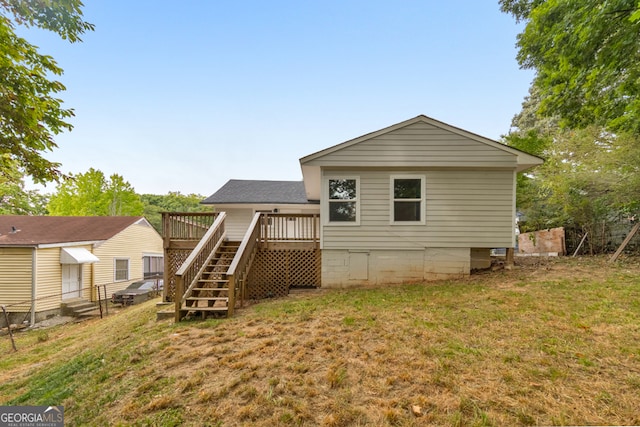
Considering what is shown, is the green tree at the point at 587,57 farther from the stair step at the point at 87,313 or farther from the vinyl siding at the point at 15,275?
the vinyl siding at the point at 15,275

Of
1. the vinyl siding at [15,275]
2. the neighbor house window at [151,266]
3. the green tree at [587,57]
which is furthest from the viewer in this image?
the neighbor house window at [151,266]

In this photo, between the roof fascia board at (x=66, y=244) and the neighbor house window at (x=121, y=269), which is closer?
the roof fascia board at (x=66, y=244)

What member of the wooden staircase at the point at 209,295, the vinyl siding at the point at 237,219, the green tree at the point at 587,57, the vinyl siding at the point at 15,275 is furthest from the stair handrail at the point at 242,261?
the vinyl siding at the point at 15,275

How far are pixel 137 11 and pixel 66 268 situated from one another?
455 inches

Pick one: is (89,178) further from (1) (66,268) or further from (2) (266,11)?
(2) (266,11)

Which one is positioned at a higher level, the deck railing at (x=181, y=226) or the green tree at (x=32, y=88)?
the green tree at (x=32, y=88)

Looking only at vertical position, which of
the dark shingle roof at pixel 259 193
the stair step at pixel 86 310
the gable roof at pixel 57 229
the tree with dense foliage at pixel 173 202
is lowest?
the stair step at pixel 86 310

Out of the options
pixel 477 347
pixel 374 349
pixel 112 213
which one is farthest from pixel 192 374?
pixel 112 213

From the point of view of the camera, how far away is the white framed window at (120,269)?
47.7 feet

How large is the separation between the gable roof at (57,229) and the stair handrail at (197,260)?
9083 millimetres

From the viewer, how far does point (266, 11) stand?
1273 centimetres

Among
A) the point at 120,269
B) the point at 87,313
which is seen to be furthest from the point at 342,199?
the point at 120,269

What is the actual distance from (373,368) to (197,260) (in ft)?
15.8

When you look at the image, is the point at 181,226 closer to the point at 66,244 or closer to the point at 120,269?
the point at 66,244
